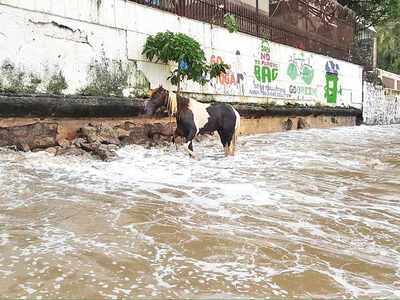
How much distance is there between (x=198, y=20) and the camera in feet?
28.0

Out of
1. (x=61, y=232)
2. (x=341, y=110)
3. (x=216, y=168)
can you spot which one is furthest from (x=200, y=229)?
(x=341, y=110)

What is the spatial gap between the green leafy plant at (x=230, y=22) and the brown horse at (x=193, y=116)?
361 centimetres

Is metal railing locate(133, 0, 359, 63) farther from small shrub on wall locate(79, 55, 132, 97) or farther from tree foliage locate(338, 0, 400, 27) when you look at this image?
tree foliage locate(338, 0, 400, 27)

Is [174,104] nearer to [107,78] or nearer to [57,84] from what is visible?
[107,78]

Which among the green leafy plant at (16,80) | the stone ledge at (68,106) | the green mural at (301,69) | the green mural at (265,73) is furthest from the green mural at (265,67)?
the green leafy plant at (16,80)

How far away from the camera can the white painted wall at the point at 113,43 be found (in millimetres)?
5375

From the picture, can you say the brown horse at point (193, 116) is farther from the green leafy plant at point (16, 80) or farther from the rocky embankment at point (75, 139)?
the green leafy plant at point (16, 80)

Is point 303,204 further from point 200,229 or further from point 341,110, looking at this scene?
point 341,110

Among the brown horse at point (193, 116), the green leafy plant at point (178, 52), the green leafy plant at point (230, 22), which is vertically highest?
the green leafy plant at point (230, 22)

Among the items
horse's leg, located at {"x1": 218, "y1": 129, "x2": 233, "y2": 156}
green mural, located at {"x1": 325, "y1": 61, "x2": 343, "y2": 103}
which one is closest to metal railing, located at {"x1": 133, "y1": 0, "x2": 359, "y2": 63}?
green mural, located at {"x1": 325, "y1": 61, "x2": 343, "y2": 103}

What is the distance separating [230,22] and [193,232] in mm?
7617

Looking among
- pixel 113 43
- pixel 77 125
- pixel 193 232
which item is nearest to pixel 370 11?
pixel 113 43

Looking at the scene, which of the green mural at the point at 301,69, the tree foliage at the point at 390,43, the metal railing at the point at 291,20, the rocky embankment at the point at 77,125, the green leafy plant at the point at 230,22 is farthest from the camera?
the tree foliage at the point at 390,43

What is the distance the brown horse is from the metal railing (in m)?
2.54
